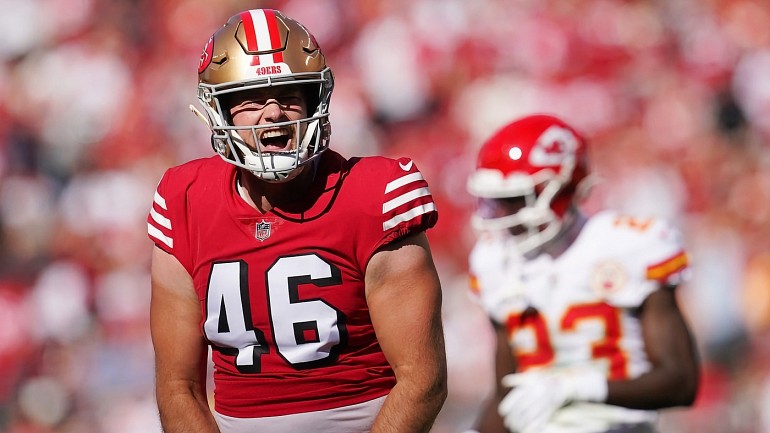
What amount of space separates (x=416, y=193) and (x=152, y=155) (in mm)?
5470

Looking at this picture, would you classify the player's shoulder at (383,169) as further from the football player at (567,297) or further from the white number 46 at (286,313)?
the football player at (567,297)

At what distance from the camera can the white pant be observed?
2.57 metres

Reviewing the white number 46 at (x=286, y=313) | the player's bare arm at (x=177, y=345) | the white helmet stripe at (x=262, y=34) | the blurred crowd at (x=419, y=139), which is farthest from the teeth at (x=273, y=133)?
the blurred crowd at (x=419, y=139)

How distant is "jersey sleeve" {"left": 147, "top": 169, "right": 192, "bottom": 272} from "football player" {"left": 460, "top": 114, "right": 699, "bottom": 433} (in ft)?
4.28

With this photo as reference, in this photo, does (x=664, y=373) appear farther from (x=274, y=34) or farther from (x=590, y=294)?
(x=274, y=34)

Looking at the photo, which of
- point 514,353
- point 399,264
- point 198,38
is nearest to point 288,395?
point 399,264

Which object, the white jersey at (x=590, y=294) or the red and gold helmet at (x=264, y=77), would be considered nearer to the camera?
the red and gold helmet at (x=264, y=77)

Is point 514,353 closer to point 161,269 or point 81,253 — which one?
point 161,269

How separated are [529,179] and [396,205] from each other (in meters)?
1.39

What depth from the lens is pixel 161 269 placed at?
2.70m

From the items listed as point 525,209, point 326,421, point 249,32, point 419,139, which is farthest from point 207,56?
point 419,139

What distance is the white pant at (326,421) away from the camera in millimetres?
2568

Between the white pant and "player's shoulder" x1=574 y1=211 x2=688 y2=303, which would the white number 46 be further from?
"player's shoulder" x1=574 y1=211 x2=688 y2=303

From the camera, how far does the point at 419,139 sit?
24.4ft
